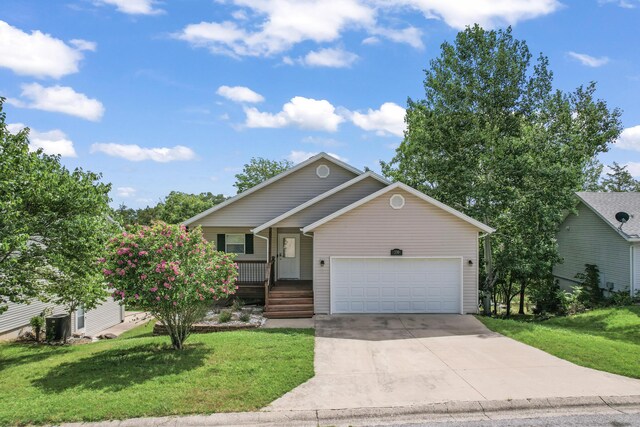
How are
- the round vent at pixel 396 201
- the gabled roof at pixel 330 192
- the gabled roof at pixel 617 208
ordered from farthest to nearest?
the gabled roof at pixel 617 208
the gabled roof at pixel 330 192
the round vent at pixel 396 201

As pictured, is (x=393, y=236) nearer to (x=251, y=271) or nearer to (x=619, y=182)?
(x=251, y=271)

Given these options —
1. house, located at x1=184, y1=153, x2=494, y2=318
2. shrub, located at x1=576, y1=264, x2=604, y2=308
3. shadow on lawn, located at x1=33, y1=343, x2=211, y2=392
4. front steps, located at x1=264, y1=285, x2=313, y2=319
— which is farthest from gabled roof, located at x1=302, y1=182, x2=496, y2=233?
shrub, located at x1=576, y1=264, x2=604, y2=308

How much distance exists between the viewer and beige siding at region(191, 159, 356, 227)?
18.5 meters

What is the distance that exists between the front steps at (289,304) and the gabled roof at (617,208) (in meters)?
13.8

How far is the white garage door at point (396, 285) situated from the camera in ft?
47.3

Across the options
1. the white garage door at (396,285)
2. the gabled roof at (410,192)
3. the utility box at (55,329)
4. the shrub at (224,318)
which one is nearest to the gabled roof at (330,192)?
the gabled roof at (410,192)

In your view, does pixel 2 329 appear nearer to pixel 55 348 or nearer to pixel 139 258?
pixel 55 348

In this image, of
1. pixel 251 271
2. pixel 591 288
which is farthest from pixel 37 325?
pixel 591 288

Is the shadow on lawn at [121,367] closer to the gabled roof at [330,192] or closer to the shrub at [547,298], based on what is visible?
the gabled roof at [330,192]

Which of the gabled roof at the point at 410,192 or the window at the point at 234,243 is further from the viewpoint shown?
the window at the point at 234,243

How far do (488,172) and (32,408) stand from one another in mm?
18367

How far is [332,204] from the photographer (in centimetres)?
1750

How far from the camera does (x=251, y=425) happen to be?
6.28m

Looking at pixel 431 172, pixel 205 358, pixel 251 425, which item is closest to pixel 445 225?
pixel 431 172
